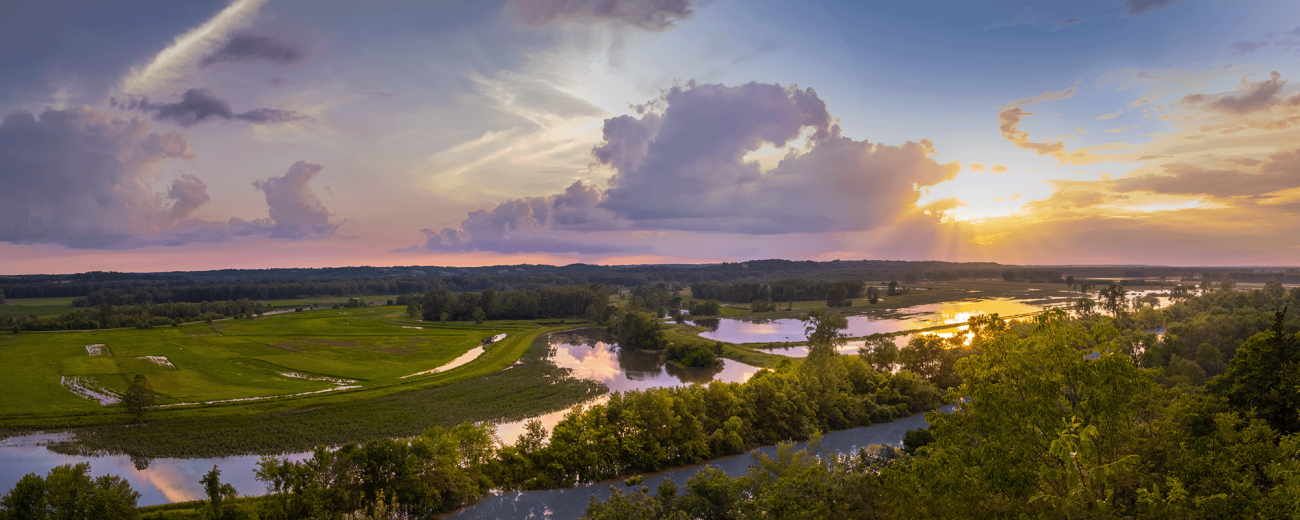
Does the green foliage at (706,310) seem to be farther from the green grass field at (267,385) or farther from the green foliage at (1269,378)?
the green foliage at (1269,378)

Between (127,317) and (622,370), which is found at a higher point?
(127,317)

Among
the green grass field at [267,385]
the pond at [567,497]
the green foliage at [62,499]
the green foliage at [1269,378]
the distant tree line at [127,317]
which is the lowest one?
the pond at [567,497]

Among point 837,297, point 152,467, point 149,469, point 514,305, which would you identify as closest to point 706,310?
point 837,297

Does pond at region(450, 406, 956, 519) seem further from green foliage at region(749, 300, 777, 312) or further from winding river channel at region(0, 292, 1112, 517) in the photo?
green foliage at region(749, 300, 777, 312)

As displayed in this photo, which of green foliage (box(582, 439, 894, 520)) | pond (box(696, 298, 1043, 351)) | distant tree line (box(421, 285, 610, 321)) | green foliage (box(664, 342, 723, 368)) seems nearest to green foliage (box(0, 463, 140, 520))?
green foliage (box(582, 439, 894, 520))

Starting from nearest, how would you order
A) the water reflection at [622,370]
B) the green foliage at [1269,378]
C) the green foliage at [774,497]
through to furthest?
the green foliage at [1269,378] → the green foliage at [774,497] → the water reflection at [622,370]

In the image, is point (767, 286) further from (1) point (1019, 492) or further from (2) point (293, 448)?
(1) point (1019, 492)

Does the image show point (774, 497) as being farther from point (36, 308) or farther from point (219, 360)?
point (36, 308)

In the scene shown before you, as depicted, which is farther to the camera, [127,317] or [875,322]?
[875,322]

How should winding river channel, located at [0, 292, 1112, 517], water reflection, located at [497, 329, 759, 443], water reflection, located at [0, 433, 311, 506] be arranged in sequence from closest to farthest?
winding river channel, located at [0, 292, 1112, 517], water reflection, located at [0, 433, 311, 506], water reflection, located at [497, 329, 759, 443]

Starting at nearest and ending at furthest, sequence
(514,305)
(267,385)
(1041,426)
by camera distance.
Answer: (1041,426) < (267,385) < (514,305)

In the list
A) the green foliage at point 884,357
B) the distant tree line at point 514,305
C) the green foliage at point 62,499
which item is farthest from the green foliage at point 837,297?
the green foliage at point 62,499
